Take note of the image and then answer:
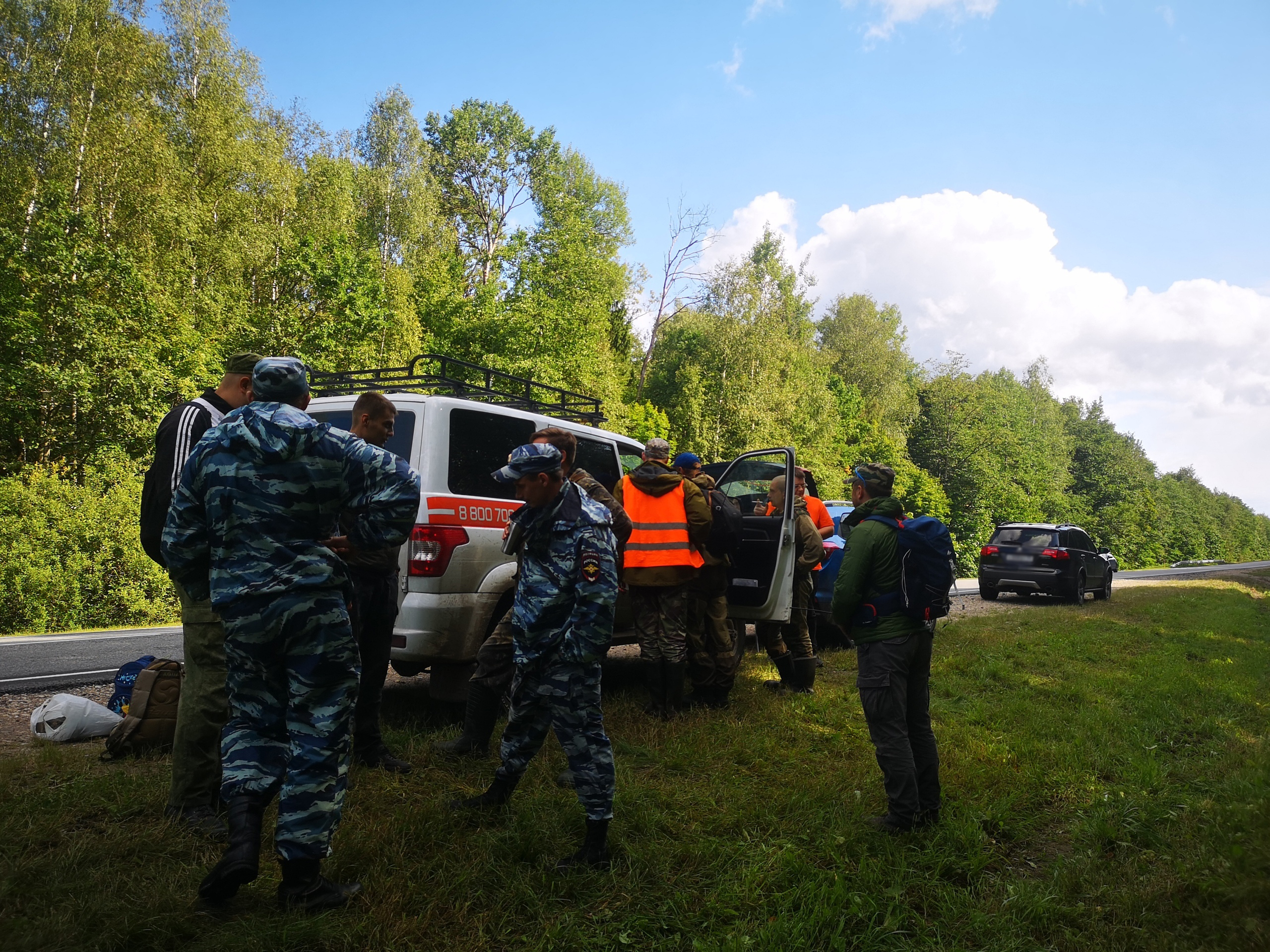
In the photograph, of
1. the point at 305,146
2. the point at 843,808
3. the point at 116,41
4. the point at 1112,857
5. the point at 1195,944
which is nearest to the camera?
the point at 1195,944

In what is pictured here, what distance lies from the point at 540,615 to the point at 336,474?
1.09 meters

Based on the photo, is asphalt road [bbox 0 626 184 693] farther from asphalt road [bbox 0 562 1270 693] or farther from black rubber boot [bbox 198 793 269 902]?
black rubber boot [bbox 198 793 269 902]

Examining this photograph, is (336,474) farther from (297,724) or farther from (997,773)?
(997,773)

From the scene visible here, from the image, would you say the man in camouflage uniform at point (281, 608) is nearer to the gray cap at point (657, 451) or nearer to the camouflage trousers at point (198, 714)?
the camouflage trousers at point (198, 714)

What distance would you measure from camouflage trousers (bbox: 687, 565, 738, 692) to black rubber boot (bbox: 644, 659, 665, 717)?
0.53 metres

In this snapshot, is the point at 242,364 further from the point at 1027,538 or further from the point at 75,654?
the point at 1027,538

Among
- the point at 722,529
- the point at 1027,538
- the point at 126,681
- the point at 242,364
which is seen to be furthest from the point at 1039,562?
the point at 242,364

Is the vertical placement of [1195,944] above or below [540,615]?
below

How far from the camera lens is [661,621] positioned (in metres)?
6.01

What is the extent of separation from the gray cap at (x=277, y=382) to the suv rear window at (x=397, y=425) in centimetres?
192

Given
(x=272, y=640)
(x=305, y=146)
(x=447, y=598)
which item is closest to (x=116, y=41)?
(x=305, y=146)

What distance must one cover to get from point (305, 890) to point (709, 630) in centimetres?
403

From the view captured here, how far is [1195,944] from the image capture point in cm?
287

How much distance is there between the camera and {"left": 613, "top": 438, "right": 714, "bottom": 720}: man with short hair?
5883 mm
